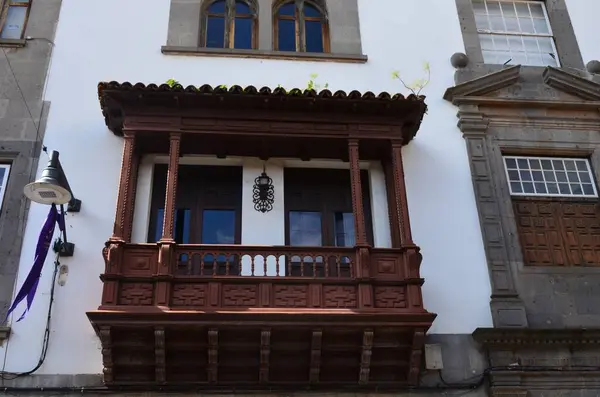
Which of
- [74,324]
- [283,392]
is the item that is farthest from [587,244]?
[74,324]

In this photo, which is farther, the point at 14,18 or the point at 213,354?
the point at 14,18

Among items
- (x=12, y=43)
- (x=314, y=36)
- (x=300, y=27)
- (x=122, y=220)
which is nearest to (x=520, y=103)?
(x=314, y=36)

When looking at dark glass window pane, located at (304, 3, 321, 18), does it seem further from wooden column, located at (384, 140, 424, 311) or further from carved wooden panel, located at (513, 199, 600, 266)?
carved wooden panel, located at (513, 199, 600, 266)

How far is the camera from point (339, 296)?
26.9ft

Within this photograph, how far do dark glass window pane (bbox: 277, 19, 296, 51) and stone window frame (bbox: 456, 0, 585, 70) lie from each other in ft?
9.29

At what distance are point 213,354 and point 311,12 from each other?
6364 millimetres

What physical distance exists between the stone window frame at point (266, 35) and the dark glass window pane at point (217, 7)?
7.1 inches

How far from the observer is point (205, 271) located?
8.77 meters

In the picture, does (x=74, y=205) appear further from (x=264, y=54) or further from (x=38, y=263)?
(x=264, y=54)

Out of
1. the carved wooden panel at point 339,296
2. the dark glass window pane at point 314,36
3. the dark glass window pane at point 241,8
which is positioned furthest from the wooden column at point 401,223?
the dark glass window pane at point 241,8

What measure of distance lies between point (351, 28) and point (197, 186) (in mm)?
3841

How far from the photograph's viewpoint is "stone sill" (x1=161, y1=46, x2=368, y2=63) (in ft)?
35.1

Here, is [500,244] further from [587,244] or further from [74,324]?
[74,324]

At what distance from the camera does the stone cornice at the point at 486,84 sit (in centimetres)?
1059
